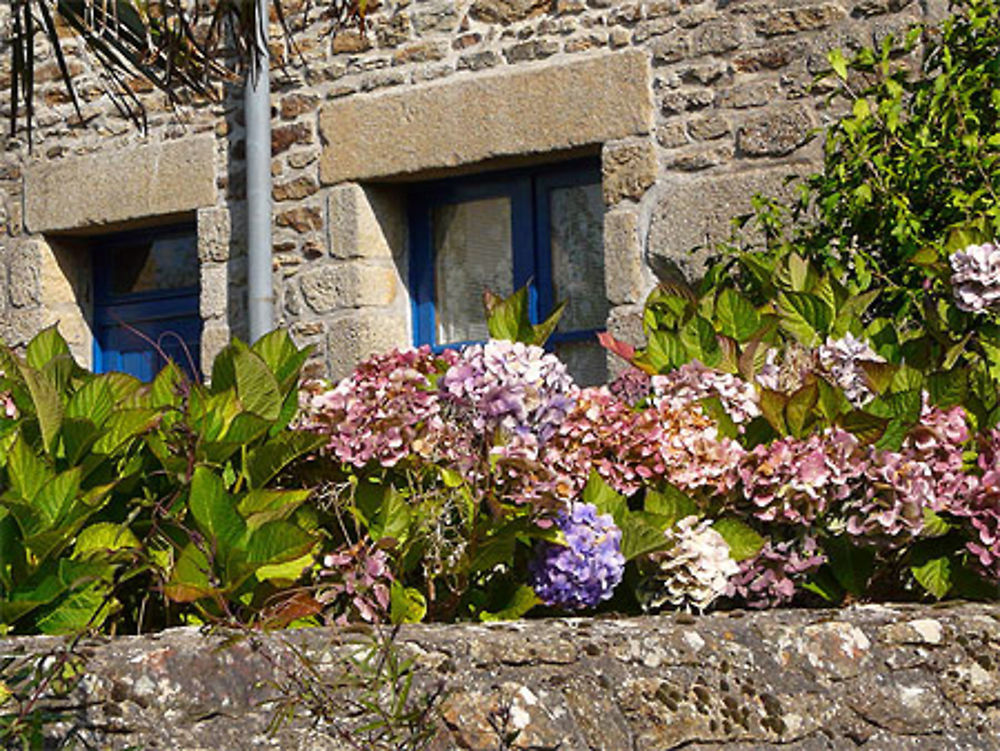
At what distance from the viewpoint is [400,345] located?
262 inches

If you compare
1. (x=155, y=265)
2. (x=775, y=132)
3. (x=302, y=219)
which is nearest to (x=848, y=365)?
(x=775, y=132)

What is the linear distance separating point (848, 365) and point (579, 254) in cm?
316

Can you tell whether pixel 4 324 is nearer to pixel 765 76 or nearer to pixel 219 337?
pixel 219 337

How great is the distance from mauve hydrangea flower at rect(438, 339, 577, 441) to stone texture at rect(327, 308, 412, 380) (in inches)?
139

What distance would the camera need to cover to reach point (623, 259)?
6117 mm

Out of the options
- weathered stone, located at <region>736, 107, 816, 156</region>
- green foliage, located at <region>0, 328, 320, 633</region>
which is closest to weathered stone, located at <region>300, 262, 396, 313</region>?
weathered stone, located at <region>736, 107, 816, 156</region>

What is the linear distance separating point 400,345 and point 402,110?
895 mm

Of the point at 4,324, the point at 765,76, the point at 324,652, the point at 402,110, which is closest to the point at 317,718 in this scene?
the point at 324,652

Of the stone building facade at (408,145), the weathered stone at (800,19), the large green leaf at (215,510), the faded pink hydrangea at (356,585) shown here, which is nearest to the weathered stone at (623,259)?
the stone building facade at (408,145)

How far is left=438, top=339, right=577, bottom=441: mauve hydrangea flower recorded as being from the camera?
9.63ft

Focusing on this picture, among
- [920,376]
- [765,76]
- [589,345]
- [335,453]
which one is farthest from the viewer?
[589,345]

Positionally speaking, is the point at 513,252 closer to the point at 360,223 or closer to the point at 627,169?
the point at 360,223

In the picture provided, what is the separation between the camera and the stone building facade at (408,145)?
5.96 meters

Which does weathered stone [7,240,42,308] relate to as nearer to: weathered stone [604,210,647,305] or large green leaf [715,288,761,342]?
weathered stone [604,210,647,305]
